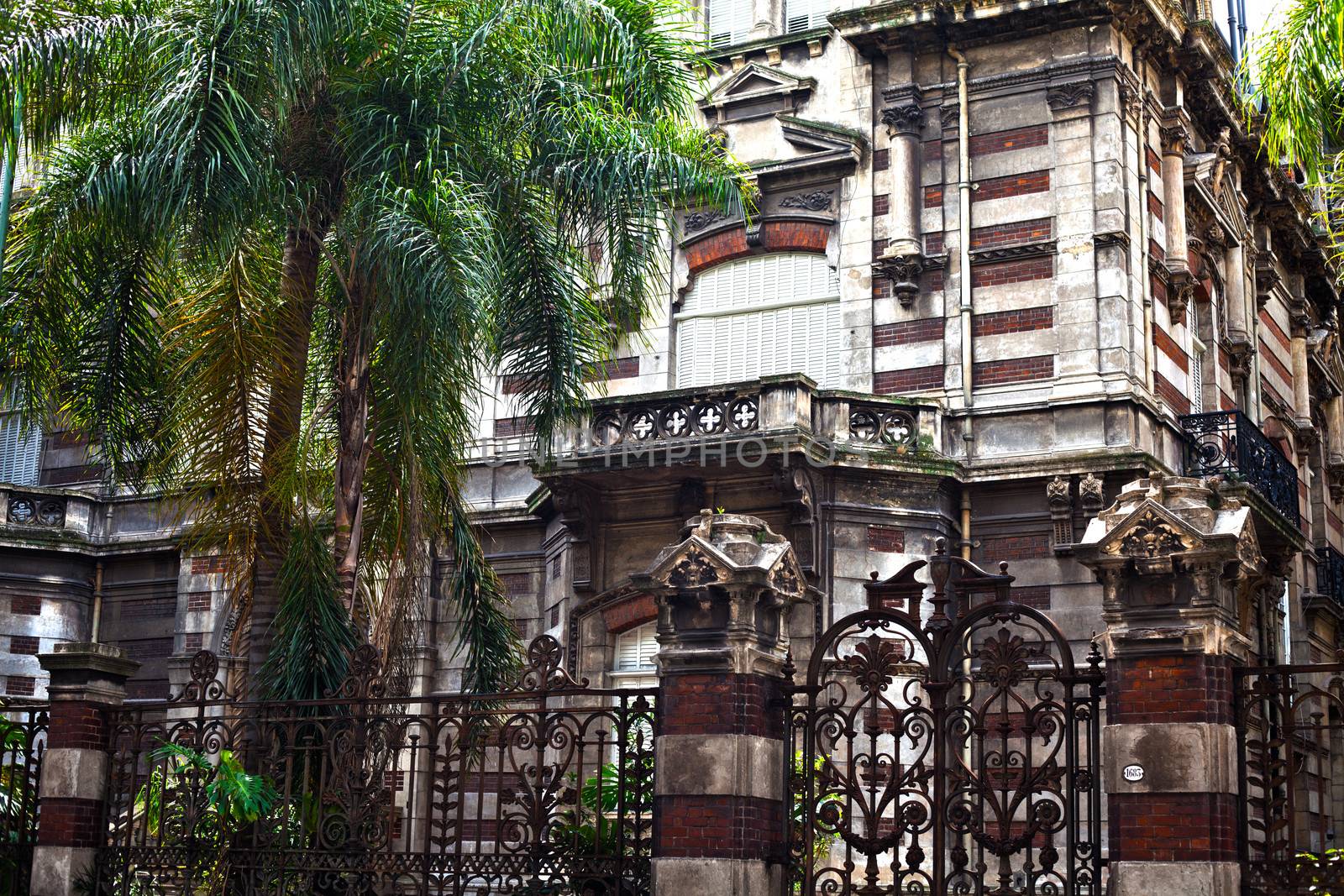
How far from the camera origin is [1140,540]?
31.1ft

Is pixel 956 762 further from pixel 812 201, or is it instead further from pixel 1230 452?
pixel 812 201

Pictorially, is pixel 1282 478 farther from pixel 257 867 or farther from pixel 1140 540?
pixel 257 867

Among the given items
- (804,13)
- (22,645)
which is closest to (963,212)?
(804,13)

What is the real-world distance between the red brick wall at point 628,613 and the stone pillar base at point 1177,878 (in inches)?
453

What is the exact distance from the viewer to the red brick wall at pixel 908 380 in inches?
805

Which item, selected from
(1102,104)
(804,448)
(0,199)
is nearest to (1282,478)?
(1102,104)

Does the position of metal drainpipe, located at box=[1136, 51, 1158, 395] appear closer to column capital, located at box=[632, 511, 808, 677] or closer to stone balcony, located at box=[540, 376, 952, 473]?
stone balcony, located at box=[540, 376, 952, 473]

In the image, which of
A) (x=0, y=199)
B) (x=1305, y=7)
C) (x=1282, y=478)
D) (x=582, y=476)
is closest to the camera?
(x=1305, y=7)

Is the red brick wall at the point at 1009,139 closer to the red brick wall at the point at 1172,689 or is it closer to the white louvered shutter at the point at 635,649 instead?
the white louvered shutter at the point at 635,649

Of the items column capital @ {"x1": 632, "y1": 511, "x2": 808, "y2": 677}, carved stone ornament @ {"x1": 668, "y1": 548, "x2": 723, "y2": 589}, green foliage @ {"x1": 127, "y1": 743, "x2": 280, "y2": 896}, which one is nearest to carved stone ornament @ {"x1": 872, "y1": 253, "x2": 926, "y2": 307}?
column capital @ {"x1": 632, "y1": 511, "x2": 808, "y2": 677}

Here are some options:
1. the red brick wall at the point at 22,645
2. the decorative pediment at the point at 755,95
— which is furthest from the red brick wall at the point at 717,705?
the red brick wall at the point at 22,645

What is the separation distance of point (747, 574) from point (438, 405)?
460 cm

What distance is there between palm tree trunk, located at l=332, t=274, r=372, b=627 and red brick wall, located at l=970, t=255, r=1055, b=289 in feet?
29.8

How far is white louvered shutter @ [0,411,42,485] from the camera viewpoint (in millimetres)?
27391
